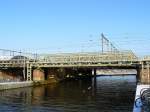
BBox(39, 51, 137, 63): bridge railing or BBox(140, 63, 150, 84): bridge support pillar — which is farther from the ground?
BBox(39, 51, 137, 63): bridge railing

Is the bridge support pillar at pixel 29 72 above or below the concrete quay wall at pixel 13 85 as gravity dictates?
above

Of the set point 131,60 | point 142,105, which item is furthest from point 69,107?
point 131,60

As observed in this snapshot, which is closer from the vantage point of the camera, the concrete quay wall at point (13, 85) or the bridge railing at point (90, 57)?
the concrete quay wall at point (13, 85)

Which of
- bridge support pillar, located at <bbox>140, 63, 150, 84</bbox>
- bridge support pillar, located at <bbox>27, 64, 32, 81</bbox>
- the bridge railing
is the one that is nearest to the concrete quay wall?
bridge support pillar, located at <bbox>27, 64, 32, 81</bbox>

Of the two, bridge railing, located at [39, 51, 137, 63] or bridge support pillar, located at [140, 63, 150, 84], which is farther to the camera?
bridge railing, located at [39, 51, 137, 63]

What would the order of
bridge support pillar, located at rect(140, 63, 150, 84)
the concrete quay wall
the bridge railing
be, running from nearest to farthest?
the concrete quay wall, bridge support pillar, located at rect(140, 63, 150, 84), the bridge railing

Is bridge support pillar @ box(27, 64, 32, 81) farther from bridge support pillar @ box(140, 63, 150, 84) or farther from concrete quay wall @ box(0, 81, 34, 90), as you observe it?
bridge support pillar @ box(140, 63, 150, 84)

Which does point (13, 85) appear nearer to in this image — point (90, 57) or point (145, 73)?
point (90, 57)

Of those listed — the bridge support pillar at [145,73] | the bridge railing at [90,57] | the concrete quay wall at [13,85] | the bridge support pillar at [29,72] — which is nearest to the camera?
the concrete quay wall at [13,85]

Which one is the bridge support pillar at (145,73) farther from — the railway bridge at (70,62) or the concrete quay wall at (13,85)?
the concrete quay wall at (13,85)

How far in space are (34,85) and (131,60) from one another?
104 feet

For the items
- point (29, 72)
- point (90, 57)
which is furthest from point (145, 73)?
point (29, 72)

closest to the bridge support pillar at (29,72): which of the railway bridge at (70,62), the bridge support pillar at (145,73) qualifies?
the railway bridge at (70,62)

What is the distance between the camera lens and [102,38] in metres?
134
